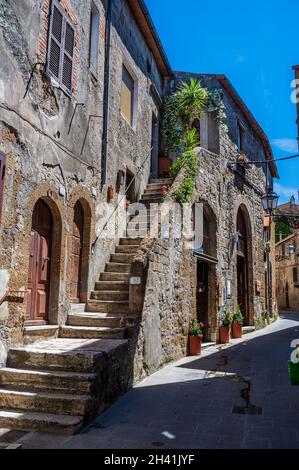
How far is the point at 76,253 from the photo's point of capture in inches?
293

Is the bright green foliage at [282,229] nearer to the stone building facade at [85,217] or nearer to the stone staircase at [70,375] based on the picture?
the stone building facade at [85,217]

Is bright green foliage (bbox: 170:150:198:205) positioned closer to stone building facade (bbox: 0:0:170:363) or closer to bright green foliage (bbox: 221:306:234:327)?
stone building facade (bbox: 0:0:170:363)

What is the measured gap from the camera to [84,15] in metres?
7.75

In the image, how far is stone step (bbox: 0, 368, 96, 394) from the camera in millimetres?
4758

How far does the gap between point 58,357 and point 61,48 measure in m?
4.84

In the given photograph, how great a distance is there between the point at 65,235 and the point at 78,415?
9.96 feet

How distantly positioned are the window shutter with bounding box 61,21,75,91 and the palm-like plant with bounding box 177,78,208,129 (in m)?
6.08

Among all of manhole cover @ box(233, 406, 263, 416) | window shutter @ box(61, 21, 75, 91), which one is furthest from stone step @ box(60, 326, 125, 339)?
window shutter @ box(61, 21, 75, 91)

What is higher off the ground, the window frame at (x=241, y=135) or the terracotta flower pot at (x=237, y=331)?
the window frame at (x=241, y=135)

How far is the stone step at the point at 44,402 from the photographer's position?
14.8ft

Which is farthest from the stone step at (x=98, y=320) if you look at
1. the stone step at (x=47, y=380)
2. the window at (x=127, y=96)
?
the window at (x=127, y=96)

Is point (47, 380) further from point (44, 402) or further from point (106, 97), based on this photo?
point (106, 97)

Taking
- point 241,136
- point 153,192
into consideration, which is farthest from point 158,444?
point 241,136

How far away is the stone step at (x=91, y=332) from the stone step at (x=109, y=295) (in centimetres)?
110
